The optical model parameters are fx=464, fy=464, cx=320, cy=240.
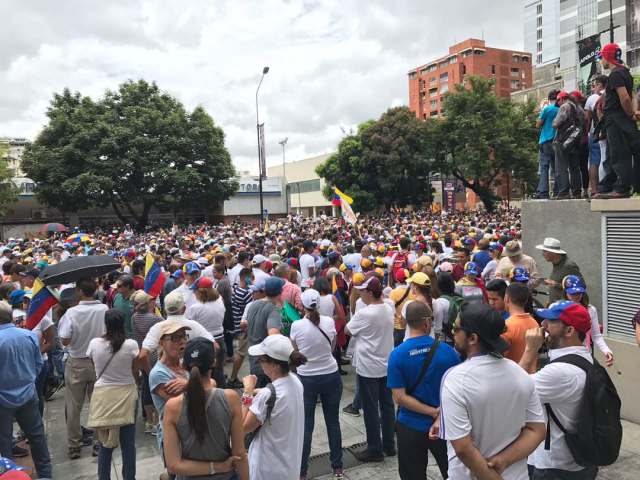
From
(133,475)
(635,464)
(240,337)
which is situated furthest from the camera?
(240,337)

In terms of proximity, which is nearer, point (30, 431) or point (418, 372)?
point (418, 372)

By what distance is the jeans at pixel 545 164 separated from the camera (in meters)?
7.74

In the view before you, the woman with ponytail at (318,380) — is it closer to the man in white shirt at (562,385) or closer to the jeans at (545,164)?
the man in white shirt at (562,385)

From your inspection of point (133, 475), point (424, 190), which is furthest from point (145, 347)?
point (424, 190)

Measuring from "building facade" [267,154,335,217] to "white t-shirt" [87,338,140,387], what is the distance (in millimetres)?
55892

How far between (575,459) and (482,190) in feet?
123

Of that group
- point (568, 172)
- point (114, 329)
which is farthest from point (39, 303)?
point (568, 172)

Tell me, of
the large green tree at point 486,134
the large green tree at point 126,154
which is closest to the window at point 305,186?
the large green tree at point 126,154

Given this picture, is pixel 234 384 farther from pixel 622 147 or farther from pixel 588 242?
pixel 622 147

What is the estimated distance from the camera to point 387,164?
124 feet

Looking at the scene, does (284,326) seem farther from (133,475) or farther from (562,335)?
(562,335)

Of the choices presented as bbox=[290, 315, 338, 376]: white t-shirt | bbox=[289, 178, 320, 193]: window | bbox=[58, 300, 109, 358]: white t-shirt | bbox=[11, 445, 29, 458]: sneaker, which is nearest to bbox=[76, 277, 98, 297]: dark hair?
bbox=[58, 300, 109, 358]: white t-shirt

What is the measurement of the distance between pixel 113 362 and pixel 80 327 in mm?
1089

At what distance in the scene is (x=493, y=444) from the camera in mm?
2400
